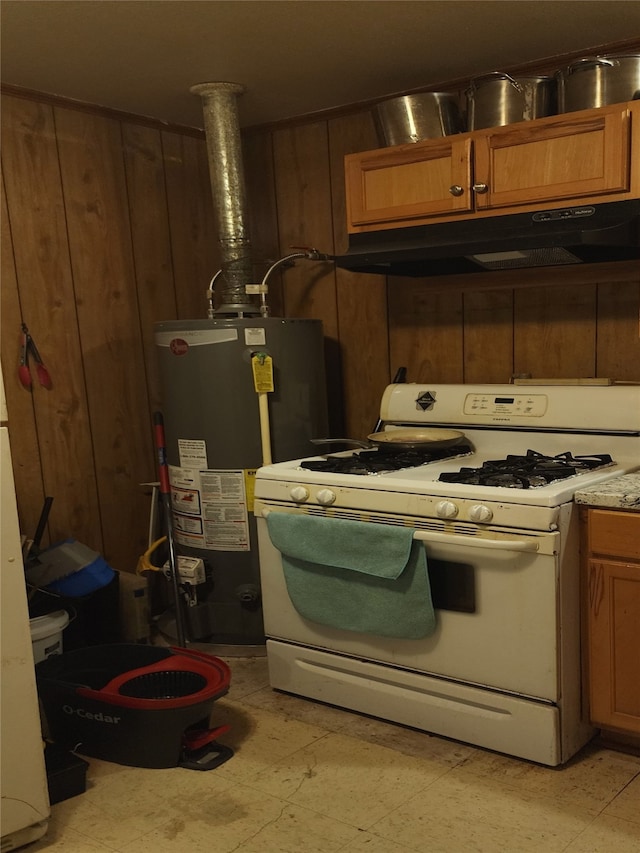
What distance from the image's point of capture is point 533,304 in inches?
114

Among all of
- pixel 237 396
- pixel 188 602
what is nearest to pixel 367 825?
pixel 188 602

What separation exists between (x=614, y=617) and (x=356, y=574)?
0.73 m

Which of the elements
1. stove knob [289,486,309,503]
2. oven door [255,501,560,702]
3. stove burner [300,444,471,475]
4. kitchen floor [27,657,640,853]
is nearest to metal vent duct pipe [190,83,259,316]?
stove burner [300,444,471,475]

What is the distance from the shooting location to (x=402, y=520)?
7.44 feet

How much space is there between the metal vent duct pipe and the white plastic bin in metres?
1.31

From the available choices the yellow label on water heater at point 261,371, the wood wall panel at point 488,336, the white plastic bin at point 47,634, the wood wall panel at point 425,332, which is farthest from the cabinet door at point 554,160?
the white plastic bin at point 47,634

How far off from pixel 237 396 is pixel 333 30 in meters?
1.29

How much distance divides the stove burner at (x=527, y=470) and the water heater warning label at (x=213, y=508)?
94 cm

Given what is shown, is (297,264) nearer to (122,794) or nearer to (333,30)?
(333,30)

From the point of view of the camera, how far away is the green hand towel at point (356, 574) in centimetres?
223

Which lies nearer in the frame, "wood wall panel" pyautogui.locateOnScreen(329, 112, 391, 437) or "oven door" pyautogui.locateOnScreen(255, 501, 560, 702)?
"oven door" pyautogui.locateOnScreen(255, 501, 560, 702)

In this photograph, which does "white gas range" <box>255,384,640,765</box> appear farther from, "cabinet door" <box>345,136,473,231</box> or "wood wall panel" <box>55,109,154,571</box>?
"wood wall panel" <box>55,109,154,571</box>

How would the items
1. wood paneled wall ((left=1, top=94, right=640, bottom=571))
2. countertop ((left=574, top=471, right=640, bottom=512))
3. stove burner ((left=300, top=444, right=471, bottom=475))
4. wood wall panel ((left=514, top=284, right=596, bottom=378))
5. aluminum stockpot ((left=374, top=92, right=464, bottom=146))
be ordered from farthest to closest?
1. wood paneled wall ((left=1, top=94, right=640, bottom=571))
2. wood wall panel ((left=514, top=284, right=596, bottom=378))
3. aluminum stockpot ((left=374, top=92, right=464, bottom=146))
4. stove burner ((left=300, top=444, right=471, bottom=475))
5. countertop ((left=574, top=471, right=640, bottom=512))

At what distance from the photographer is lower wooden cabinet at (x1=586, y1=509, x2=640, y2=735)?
6.70ft
